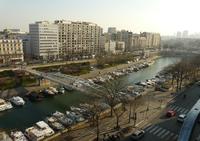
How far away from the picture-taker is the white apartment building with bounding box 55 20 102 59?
8733 centimetres

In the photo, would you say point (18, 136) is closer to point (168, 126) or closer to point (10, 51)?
point (168, 126)

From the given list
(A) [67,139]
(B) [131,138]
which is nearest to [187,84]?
(B) [131,138]

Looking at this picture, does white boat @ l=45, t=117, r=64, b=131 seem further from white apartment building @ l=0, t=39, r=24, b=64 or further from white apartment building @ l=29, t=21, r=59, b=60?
white apartment building @ l=29, t=21, r=59, b=60

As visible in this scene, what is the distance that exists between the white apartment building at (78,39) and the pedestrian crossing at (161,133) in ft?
201

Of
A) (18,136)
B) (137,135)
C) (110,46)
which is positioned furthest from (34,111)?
(110,46)

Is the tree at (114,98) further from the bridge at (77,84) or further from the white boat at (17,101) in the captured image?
the white boat at (17,101)

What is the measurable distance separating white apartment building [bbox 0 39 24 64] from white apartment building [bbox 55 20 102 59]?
18.1 m

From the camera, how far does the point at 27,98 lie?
124ft

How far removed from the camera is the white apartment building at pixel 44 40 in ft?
258

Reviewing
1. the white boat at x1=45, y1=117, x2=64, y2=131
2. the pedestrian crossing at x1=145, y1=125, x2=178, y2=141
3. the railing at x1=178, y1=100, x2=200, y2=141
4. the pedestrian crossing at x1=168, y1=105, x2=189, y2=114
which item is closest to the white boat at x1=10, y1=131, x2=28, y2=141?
the white boat at x1=45, y1=117, x2=64, y2=131

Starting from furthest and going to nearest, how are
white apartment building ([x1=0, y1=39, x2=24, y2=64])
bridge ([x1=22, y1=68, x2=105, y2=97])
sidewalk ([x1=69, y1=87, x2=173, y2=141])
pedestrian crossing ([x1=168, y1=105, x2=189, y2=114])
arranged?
white apartment building ([x1=0, y1=39, x2=24, y2=64]) < bridge ([x1=22, y1=68, x2=105, y2=97]) < pedestrian crossing ([x1=168, y1=105, x2=189, y2=114]) < sidewalk ([x1=69, y1=87, x2=173, y2=141])

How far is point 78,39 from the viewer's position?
3708 inches

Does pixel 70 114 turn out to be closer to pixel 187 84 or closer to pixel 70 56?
pixel 187 84

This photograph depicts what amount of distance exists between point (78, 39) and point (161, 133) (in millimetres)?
75869
